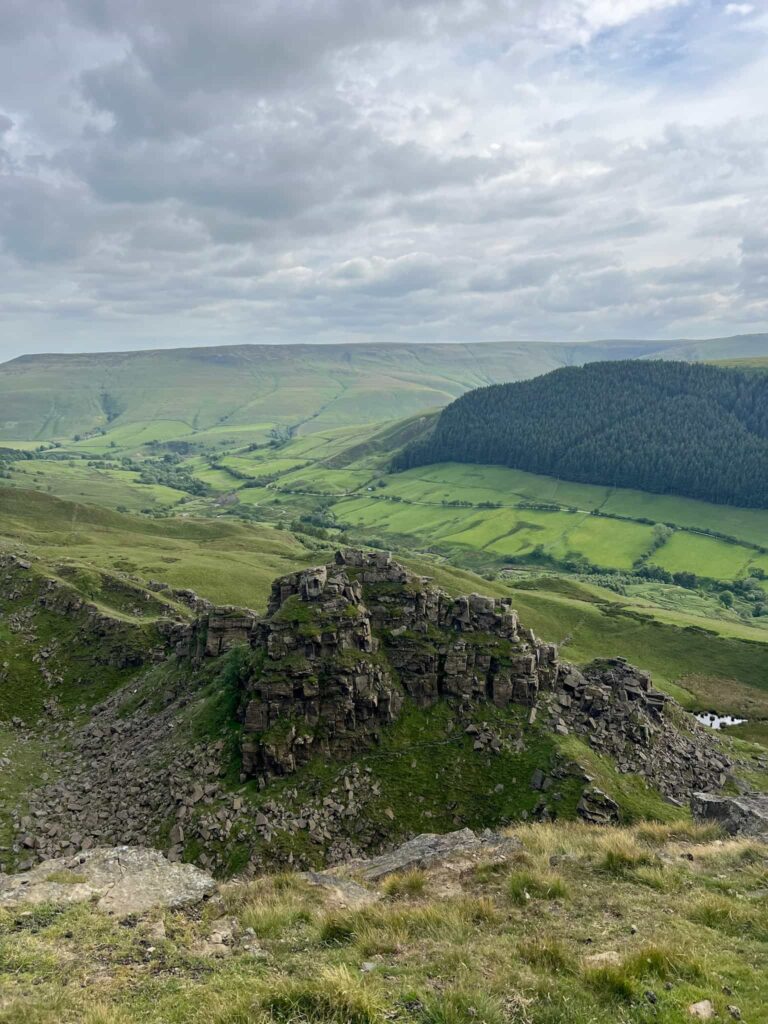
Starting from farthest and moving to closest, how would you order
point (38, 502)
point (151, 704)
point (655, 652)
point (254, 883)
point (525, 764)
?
point (38, 502), point (655, 652), point (151, 704), point (525, 764), point (254, 883)

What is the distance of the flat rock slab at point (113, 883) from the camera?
87.0ft

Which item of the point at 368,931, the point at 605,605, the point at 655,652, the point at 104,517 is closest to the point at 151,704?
the point at 368,931

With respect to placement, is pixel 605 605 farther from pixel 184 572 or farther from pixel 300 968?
pixel 300 968

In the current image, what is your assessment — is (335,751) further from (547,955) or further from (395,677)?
(547,955)

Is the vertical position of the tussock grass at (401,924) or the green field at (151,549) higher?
the tussock grass at (401,924)

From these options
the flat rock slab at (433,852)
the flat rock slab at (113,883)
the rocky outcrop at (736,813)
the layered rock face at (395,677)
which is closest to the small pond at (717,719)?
the layered rock face at (395,677)

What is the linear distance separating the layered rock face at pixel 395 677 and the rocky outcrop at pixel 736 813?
31.5 ft

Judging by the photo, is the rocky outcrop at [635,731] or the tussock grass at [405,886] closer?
the tussock grass at [405,886]

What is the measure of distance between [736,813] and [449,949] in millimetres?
22448

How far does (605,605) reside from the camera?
159875 mm

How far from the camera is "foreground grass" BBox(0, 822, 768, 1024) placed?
15391 millimetres

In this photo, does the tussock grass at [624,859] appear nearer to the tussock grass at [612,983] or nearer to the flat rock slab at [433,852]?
the flat rock slab at [433,852]

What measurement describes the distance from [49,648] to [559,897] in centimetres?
7278

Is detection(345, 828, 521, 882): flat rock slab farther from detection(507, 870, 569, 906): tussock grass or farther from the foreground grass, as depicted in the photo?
detection(507, 870, 569, 906): tussock grass
